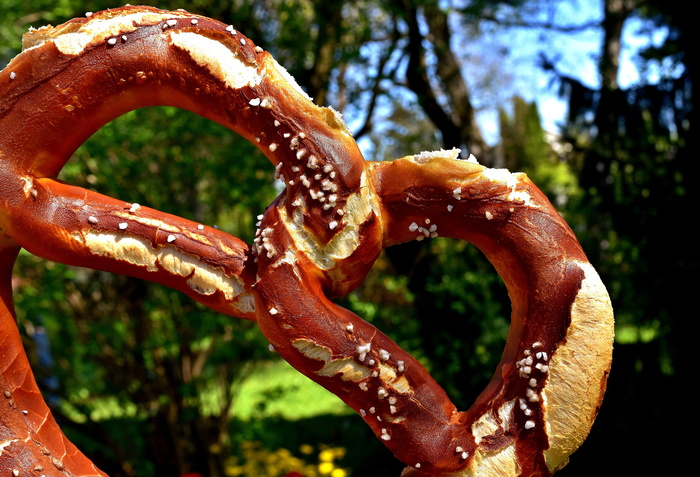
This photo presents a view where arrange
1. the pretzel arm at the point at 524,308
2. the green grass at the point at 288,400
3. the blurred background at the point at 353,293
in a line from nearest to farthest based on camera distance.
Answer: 1. the pretzel arm at the point at 524,308
2. the blurred background at the point at 353,293
3. the green grass at the point at 288,400

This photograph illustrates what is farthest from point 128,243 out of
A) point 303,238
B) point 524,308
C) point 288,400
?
point 288,400

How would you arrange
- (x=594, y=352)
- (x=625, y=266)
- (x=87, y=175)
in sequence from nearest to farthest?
(x=594, y=352), (x=87, y=175), (x=625, y=266)

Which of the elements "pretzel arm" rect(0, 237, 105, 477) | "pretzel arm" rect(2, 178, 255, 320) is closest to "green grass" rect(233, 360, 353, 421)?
"pretzel arm" rect(0, 237, 105, 477)

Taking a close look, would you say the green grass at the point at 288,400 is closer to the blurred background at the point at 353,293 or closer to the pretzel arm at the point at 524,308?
the blurred background at the point at 353,293

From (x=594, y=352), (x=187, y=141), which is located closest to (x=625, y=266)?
(x=187, y=141)

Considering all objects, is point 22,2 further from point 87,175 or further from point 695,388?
point 695,388

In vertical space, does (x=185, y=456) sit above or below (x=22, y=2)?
below

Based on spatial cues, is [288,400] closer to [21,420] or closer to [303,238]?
[21,420]

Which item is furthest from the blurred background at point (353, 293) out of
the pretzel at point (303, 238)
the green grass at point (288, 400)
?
the pretzel at point (303, 238)

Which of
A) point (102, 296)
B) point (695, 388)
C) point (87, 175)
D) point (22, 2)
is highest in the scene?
point (22, 2)
